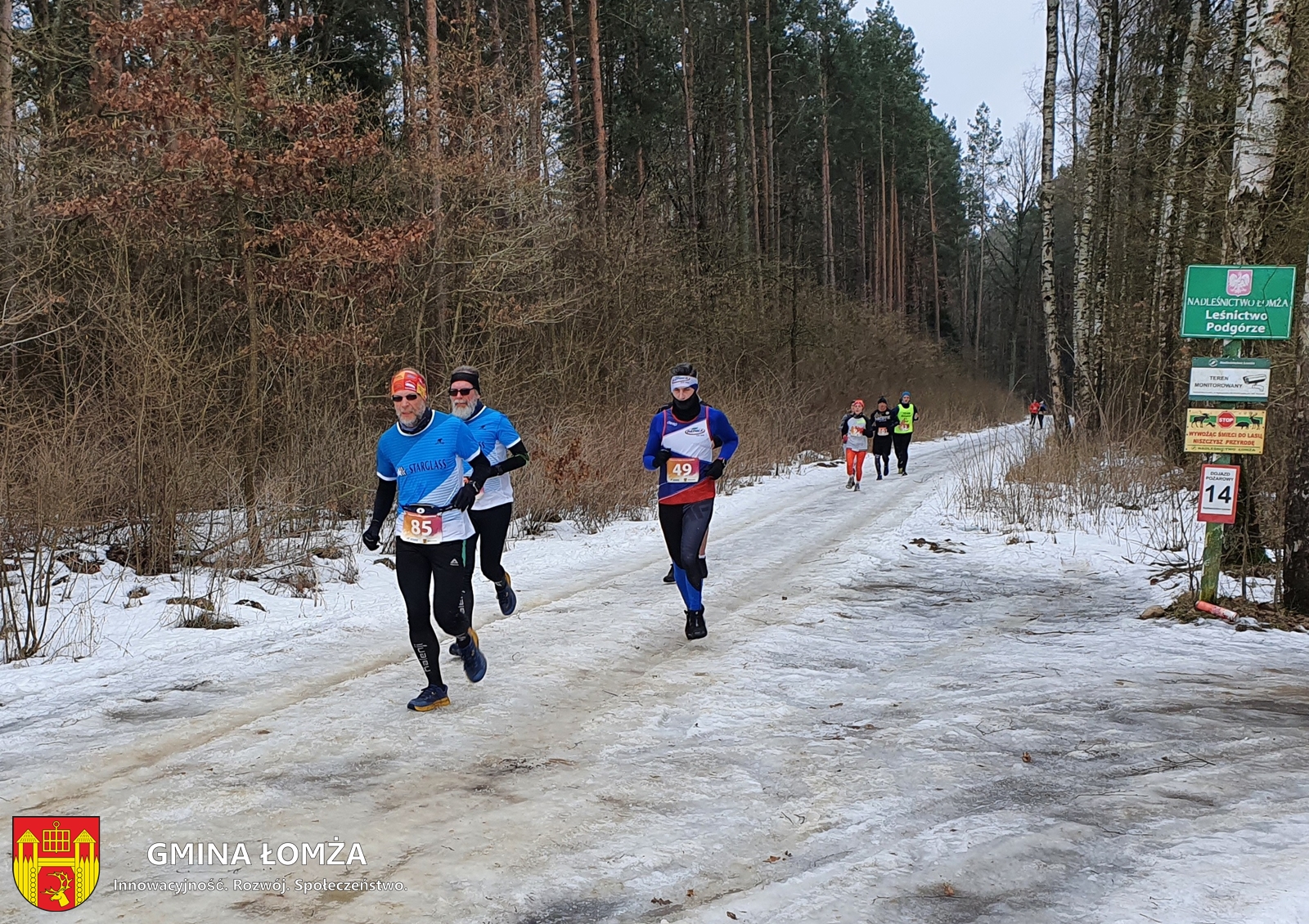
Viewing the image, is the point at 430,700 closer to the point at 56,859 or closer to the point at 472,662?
the point at 472,662

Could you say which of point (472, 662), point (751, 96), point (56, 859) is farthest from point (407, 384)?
point (751, 96)

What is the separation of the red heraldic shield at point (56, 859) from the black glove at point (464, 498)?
237 centimetres

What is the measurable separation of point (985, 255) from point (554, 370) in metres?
74.9

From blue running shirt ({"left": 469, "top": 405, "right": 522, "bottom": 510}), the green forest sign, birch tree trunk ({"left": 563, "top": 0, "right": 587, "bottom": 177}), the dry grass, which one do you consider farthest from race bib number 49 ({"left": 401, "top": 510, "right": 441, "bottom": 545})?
birch tree trunk ({"left": 563, "top": 0, "right": 587, "bottom": 177})

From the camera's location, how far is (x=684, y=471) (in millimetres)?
7676

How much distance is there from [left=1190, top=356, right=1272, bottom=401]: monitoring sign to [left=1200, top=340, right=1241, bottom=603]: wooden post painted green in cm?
10

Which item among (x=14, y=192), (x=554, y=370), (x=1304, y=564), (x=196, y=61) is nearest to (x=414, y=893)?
(x=1304, y=564)

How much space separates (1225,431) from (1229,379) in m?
0.42

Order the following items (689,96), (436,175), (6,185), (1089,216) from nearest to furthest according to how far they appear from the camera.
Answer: (6,185)
(436,175)
(1089,216)
(689,96)

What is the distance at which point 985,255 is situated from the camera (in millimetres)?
85062

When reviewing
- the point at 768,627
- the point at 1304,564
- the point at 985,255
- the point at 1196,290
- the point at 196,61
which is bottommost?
the point at 768,627

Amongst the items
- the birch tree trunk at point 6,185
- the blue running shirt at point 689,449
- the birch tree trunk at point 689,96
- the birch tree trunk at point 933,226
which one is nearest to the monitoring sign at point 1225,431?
the blue running shirt at point 689,449

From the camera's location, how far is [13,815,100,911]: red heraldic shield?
3.49 meters

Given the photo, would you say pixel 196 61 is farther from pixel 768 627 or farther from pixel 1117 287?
pixel 1117 287
